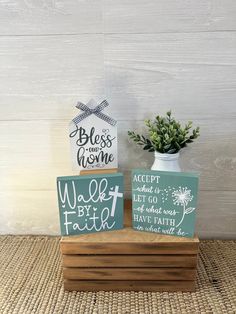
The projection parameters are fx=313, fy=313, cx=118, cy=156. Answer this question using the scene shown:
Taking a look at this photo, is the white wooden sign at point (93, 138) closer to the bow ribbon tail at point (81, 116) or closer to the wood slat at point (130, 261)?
the bow ribbon tail at point (81, 116)

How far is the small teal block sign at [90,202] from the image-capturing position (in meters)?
0.77

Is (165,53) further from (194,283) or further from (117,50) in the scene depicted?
(194,283)

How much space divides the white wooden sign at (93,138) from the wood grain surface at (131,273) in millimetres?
282

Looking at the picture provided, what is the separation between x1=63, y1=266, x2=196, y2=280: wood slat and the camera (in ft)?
2.59

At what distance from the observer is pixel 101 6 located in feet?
2.84

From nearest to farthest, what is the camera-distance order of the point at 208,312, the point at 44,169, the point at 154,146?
the point at 208,312
the point at 154,146
the point at 44,169

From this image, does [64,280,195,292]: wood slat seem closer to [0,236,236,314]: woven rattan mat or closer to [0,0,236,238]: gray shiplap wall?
[0,236,236,314]: woven rattan mat

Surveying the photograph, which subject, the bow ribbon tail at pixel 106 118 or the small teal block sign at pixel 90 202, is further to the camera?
the bow ribbon tail at pixel 106 118

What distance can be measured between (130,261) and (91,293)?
0.14 m

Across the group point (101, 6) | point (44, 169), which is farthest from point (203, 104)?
point (44, 169)

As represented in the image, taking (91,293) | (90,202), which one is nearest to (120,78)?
(90,202)

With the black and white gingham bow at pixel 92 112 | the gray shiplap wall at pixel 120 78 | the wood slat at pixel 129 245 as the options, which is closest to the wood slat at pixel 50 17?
the gray shiplap wall at pixel 120 78

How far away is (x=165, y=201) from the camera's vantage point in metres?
0.77

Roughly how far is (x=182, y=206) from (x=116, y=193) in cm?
17
